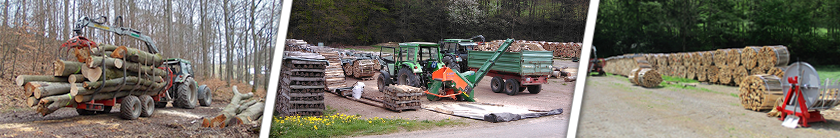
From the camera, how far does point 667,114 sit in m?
2.14

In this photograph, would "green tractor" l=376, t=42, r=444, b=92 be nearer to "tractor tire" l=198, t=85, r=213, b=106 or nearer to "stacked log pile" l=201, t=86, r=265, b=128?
"stacked log pile" l=201, t=86, r=265, b=128

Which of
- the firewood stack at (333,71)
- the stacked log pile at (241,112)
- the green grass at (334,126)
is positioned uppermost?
the firewood stack at (333,71)

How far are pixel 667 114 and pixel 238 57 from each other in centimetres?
364

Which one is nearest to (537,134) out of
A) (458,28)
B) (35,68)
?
(458,28)

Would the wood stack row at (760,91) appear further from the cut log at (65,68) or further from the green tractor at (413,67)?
the cut log at (65,68)

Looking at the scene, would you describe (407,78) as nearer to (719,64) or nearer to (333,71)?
(333,71)

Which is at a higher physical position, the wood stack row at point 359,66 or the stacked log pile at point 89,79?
the wood stack row at point 359,66

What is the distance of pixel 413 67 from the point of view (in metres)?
5.52

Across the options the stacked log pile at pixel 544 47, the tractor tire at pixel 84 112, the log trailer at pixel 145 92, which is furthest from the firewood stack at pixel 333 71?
the tractor tire at pixel 84 112

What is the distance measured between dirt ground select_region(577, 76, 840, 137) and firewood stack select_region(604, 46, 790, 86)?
0.18ft

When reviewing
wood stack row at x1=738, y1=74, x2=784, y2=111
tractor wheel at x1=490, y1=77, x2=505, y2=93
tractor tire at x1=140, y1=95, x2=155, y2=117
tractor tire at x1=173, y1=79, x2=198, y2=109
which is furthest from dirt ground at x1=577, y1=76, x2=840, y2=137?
tractor tire at x1=173, y1=79, x2=198, y2=109

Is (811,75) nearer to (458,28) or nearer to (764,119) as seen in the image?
(764,119)

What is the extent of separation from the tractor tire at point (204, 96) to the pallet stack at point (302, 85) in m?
6.75

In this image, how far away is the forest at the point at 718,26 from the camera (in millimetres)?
1951
